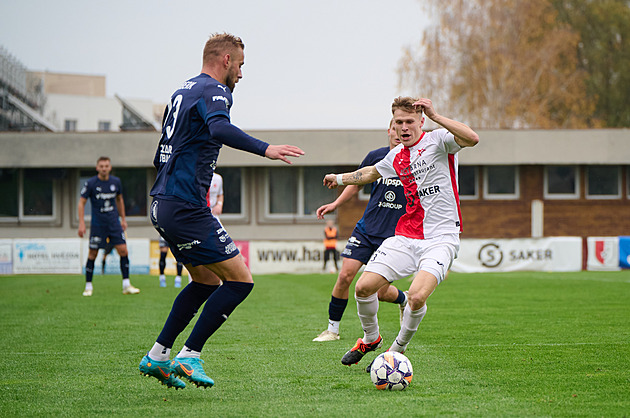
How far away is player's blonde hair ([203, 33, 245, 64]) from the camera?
5234mm

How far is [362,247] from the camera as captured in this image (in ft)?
25.9

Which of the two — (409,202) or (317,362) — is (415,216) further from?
(317,362)

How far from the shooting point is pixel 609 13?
4297 cm

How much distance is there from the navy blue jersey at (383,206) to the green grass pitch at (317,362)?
121cm

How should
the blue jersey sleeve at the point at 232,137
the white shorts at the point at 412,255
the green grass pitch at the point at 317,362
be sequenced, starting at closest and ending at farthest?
the blue jersey sleeve at the point at 232,137 < the green grass pitch at the point at 317,362 < the white shorts at the point at 412,255

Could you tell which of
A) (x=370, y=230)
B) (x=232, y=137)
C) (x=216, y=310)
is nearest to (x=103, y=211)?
(x=370, y=230)

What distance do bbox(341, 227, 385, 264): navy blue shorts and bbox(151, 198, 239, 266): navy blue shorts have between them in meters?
2.91

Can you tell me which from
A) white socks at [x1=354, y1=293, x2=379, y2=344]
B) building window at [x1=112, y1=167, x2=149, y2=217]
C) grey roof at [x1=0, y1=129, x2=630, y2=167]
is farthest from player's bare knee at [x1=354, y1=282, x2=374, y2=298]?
building window at [x1=112, y1=167, x2=149, y2=217]

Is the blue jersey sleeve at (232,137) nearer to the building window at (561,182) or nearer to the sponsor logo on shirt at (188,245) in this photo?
the sponsor logo on shirt at (188,245)

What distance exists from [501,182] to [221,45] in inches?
→ 994

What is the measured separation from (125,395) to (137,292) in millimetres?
9705

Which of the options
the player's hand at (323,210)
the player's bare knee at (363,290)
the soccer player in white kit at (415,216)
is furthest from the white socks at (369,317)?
the player's hand at (323,210)

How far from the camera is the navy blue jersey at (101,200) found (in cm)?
1389

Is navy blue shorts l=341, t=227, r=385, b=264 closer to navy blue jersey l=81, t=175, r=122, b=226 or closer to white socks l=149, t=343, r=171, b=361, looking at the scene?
white socks l=149, t=343, r=171, b=361
